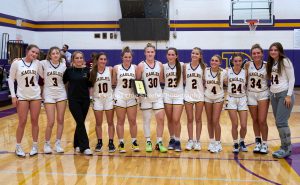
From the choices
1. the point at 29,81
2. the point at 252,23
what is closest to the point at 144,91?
the point at 29,81

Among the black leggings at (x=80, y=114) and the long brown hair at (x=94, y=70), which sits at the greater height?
the long brown hair at (x=94, y=70)

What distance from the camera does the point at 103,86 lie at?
18.3ft

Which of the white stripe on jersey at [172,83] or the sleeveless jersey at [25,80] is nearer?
the sleeveless jersey at [25,80]

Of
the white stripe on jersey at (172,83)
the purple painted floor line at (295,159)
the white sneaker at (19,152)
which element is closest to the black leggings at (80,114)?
the white sneaker at (19,152)

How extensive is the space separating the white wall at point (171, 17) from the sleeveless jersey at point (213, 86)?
1043 centimetres

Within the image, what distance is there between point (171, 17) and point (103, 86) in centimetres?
1097

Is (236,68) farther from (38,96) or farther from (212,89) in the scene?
(38,96)

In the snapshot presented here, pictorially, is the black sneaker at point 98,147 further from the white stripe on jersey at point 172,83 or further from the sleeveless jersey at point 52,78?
the white stripe on jersey at point 172,83

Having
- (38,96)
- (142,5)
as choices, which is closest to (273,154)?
(38,96)

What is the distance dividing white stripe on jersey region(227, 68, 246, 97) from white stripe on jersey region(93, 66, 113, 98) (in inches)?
72.9

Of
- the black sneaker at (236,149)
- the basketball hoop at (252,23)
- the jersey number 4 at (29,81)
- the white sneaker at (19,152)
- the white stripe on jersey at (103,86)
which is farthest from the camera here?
the basketball hoop at (252,23)

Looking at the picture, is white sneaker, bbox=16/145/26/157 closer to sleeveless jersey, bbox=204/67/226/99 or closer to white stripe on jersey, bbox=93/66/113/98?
white stripe on jersey, bbox=93/66/113/98

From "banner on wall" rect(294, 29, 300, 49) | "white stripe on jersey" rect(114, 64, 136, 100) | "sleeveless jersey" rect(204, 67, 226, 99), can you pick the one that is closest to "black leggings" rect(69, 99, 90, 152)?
"white stripe on jersey" rect(114, 64, 136, 100)

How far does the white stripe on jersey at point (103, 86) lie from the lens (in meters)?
5.58
